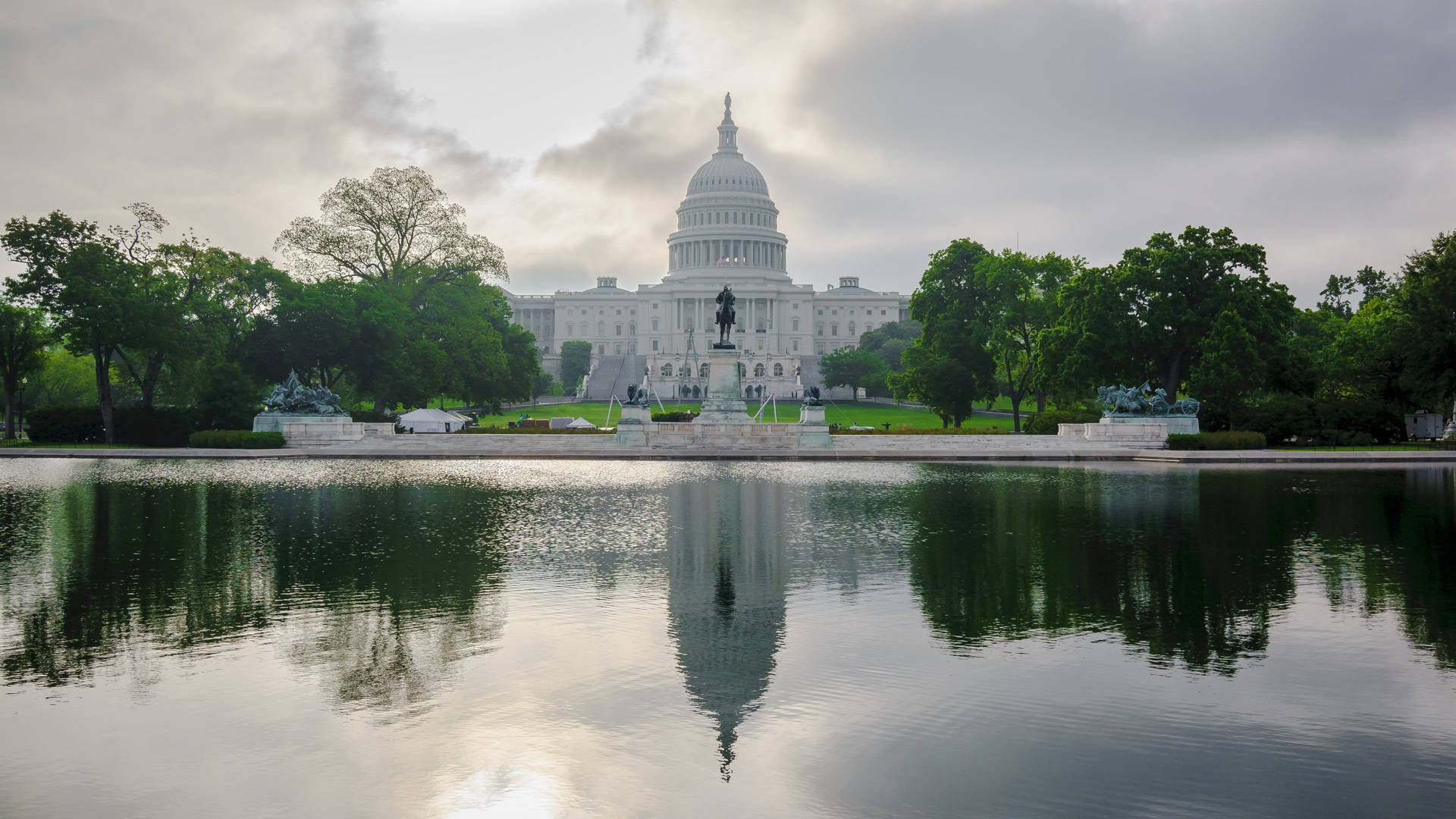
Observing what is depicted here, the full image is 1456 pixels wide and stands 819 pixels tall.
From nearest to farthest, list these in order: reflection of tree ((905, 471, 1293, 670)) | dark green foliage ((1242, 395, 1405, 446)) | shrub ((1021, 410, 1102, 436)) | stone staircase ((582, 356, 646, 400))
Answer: reflection of tree ((905, 471, 1293, 670))
dark green foliage ((1242, 395, 1405, 446))
shrub ((1021, 410, 1102, 436))
stone staircase ((582, 356, 646, 400))

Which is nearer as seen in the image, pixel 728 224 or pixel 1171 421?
pixel 1171 421

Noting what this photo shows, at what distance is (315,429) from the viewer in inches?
1827

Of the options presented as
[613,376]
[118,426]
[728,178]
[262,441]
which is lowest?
[262,441]

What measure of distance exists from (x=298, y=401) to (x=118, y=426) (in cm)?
947

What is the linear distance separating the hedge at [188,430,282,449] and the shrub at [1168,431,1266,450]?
37.6 meters

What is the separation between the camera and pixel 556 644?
30.8 ft

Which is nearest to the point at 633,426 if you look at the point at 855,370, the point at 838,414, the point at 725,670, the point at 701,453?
the point at 701,453

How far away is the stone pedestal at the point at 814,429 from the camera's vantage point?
1748 inches

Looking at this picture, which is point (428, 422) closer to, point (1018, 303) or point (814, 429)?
point (814, 429)

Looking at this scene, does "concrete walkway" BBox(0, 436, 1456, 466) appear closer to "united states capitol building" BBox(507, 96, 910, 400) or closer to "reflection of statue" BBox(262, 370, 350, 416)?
"reflection of statue" BBox(262, 370, 350, 416)

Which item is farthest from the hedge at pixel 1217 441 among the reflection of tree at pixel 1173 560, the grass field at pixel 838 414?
the grass field at pixel 838 414

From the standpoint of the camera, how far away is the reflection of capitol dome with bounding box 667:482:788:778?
26.0ft

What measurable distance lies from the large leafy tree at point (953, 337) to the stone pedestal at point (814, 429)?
55.7ft

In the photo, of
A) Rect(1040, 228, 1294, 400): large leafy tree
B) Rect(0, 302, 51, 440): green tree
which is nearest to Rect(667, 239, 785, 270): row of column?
Rect(1040, 228, 1294, 400): large leafy tree
